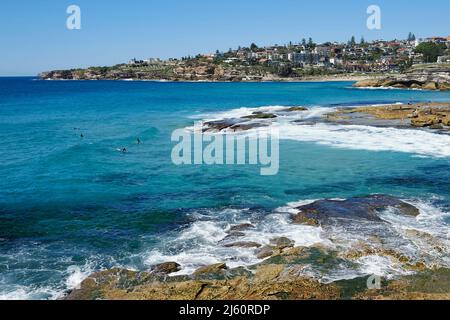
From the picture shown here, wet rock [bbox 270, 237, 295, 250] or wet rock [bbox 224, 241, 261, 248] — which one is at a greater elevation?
wet rock [bbox 270, 237, 295, 250]

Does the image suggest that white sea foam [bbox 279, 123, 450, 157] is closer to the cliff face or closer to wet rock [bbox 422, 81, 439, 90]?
wet rock [bbox 422, 81, 439, 90]

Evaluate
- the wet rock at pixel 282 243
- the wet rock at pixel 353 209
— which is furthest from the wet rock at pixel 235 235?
the wet rock at pixel 353 209

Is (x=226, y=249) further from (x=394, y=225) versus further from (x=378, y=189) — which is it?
(x=378, y=189)

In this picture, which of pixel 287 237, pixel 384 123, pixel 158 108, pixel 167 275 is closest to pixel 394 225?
pixel 287 237

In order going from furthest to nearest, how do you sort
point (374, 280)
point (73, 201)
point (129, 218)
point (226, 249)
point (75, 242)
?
point (73, 201), point (129, 218), point (75, 242), point (226, 249), point (374, 280)

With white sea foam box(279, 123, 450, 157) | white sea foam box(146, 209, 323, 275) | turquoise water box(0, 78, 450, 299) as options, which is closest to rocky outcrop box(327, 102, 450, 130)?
white sea foam box(279, 123, 450, 157)

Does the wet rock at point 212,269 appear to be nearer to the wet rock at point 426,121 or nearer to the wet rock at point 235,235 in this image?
the wet rock at point 235,235

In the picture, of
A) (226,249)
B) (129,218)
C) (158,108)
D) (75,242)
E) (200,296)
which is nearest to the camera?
(200,296)

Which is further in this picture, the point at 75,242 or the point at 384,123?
the point at 384,123
